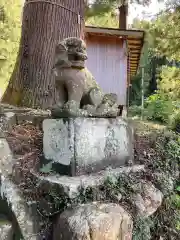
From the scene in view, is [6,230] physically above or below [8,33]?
below

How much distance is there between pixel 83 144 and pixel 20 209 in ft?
3.22

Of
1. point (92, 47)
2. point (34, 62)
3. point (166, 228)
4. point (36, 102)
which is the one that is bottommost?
point (166, 228)

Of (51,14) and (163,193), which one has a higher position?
(51,14)

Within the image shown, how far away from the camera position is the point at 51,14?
5.65 metres

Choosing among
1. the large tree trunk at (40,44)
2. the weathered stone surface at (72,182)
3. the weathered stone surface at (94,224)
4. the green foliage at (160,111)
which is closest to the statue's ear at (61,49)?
the weathered stone surface at (72,182)

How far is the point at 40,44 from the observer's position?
563 cm

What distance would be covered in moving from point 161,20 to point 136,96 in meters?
15.9

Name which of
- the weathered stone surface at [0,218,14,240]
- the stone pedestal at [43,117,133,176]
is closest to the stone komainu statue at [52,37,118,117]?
the stone pedestal at [43,117,133,176]

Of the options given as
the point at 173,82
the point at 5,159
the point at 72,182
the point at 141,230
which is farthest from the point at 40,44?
the point at 173,82

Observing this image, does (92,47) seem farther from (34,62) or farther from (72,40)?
(72,40)

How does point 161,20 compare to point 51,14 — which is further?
point 161,20

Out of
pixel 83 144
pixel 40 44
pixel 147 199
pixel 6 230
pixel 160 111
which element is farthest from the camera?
pixel 160 111

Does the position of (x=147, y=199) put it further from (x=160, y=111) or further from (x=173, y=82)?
(x=173, y=82)

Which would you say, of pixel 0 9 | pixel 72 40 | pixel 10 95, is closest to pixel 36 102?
pixel 10 95
